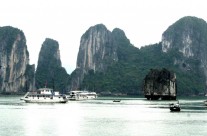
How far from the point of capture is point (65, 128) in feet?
229

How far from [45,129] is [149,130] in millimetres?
14817

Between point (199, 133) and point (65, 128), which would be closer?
point (199, 133)

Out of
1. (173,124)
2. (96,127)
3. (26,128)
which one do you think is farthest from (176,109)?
(26,128)

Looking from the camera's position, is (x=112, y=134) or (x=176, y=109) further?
(x=176, y=109)

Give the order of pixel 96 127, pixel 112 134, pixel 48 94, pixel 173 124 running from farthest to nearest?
pixel 48 94
pixel 173 124
pixel 96 127
pixel 112 134

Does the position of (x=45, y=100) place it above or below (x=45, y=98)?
below

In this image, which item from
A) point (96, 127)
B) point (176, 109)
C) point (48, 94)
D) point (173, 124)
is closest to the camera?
point (96, 127)

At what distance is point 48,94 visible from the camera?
16938 centimetres

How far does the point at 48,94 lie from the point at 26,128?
327 feet

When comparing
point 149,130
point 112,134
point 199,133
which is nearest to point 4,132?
point 112,134

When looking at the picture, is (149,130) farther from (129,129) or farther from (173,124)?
(173,124)

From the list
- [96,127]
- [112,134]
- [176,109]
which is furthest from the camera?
[176,109]

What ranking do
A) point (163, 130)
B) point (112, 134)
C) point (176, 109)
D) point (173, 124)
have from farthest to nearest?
point (176, 109), point (173, 124), point (163, 130), point (112, 134)

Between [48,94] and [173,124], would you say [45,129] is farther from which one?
[48,94]
